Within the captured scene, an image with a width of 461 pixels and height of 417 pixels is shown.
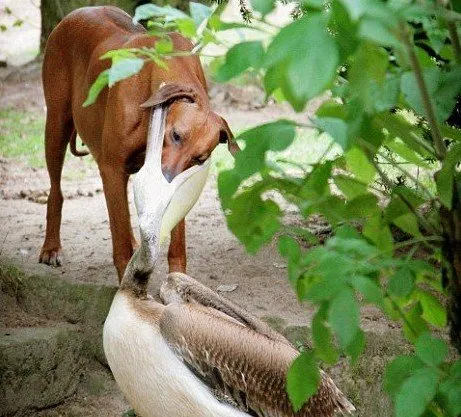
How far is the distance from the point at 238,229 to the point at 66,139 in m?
4.12

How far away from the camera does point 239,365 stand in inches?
149

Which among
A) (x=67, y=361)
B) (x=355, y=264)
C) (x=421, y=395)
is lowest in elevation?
(x=67, y=361)

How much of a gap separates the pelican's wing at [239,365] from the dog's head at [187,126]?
0.72 meters

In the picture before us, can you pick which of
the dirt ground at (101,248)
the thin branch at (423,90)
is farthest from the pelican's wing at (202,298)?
the thin branch at (423,90)

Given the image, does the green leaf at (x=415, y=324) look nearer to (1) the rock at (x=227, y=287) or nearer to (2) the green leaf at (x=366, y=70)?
(2) the green leaf at (x=366, y=70)

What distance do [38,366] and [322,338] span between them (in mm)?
3176

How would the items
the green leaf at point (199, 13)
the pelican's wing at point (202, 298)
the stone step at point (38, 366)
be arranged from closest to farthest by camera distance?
the green leaf at point (199, 13), the pelican's wing at point (202, 298), the stone step at point (38, 366)

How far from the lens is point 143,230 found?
3.70 meters

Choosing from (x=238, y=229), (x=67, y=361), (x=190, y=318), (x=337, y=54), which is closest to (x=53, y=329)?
(x=67, y=361)

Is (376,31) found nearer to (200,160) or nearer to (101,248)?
(200,160)

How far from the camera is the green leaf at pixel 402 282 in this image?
192cm

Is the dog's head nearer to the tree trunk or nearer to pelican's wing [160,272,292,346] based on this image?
pelican's wing [160,272,292,346]

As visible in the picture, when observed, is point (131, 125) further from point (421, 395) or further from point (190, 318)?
point (421, 395)

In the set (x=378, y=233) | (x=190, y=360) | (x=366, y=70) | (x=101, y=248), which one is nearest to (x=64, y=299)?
(x=101, y=248)
